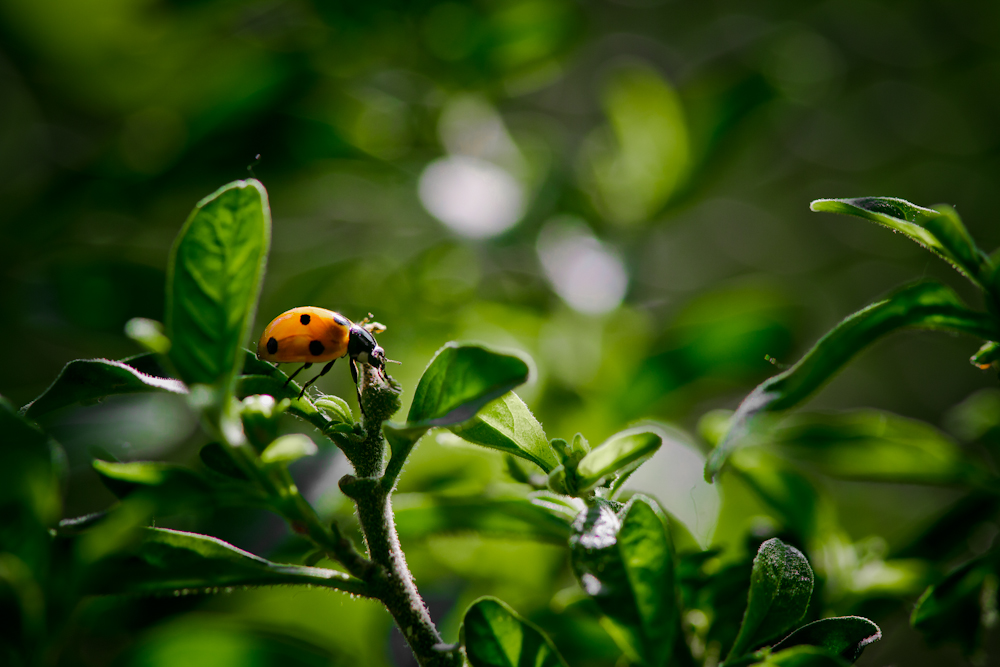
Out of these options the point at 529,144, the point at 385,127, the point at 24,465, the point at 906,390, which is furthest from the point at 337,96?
the point at 906,390

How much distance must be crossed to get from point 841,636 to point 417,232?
1355 mm

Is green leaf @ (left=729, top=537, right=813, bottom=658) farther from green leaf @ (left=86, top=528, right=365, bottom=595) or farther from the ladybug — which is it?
the ladybug

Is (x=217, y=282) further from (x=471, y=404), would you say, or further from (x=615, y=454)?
(x=615, y=454)

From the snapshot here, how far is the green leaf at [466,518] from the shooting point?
726mm

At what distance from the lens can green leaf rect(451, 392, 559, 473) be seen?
552 mm

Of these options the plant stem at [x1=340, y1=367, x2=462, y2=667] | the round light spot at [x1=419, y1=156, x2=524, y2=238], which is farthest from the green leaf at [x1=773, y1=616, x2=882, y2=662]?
the round light spot at [x1=419, y1=156, x2=524, y2=238]

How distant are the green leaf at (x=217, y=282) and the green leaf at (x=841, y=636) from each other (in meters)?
0.45

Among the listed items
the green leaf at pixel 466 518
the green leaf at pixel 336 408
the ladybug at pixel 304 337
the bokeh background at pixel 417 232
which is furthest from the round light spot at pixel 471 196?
the green leaf at pixel 336 408

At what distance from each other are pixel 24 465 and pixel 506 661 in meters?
0.34

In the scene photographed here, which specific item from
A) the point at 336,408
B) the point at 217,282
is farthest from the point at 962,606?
the point at 217,282

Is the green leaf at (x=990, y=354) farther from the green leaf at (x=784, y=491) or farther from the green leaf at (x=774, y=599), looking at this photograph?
the green leaf at (x=784, y=491)

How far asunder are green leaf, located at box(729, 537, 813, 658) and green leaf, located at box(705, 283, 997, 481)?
0.29 feet

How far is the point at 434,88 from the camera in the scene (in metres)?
1.71

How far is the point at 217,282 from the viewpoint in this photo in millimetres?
477
